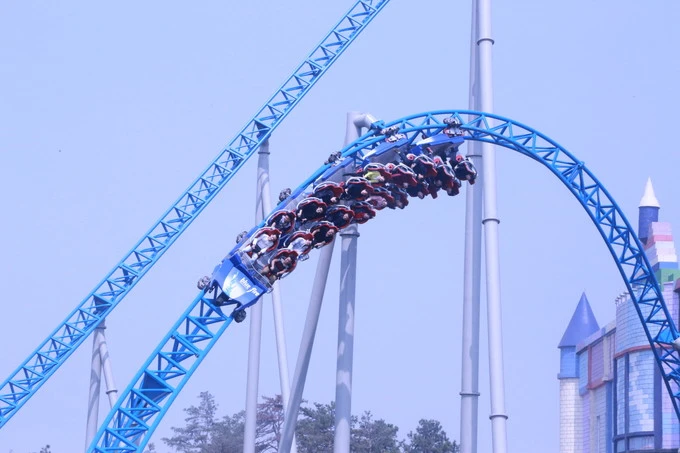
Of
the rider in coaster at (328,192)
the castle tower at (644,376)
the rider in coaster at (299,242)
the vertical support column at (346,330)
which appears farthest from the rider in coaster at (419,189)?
the castle tower at (644,376)

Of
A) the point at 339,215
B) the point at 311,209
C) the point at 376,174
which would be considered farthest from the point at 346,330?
the point at 376,174

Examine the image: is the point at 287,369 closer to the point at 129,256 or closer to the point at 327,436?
the point at 129,256

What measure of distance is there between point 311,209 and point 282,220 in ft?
1.44

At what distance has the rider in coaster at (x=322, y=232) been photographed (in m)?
16.9

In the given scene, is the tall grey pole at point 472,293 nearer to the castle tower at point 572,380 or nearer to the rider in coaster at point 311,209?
the rider in coaster at point 311,209

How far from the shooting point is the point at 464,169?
17766 mm

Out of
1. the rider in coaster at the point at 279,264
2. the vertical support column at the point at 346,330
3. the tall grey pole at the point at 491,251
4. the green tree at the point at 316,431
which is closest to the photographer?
the tall grey pole at the point at 491,251

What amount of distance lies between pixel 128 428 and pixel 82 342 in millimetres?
7682

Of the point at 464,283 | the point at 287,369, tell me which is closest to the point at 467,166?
the point at 464,283

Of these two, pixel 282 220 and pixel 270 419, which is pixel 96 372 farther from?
pixel 270 419

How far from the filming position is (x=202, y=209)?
24.0 m

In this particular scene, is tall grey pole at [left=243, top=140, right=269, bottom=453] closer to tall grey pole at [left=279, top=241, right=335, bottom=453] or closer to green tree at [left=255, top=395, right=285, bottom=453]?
tall grey pole at [left=279, top=241, right=335, bottom=453]

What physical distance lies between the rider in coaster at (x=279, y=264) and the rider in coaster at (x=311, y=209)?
54 cm

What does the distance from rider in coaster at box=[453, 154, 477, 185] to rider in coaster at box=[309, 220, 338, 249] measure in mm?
2145
